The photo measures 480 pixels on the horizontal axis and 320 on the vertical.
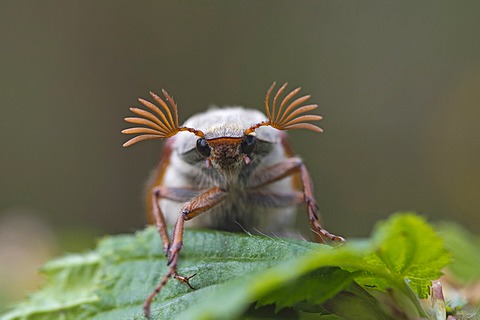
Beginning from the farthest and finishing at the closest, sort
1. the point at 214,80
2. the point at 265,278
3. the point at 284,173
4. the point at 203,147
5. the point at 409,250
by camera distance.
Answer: the point at 214,80
the point at 284,173
the point at 203,147
the point at 409,250
the point at 265,278

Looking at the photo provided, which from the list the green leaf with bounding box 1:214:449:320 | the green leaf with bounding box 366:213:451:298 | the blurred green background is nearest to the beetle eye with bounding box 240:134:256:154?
the green leaf with bounding box 1:214:449:320

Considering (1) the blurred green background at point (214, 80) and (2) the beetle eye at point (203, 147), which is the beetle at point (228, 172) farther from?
(1) the blurred green background at point (214, 80)

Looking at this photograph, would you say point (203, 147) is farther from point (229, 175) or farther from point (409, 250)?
point (409, 250)

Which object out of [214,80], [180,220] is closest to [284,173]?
[180,220]

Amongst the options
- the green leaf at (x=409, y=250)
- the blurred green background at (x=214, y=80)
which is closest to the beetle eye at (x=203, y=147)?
the green leaf at (x=409, y=250)

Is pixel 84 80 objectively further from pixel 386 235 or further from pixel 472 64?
pixel 386 235

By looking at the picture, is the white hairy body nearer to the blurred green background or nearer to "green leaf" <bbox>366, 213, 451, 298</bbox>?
"green leaf" <bbox>366, 213, 451, 298</bbox>
